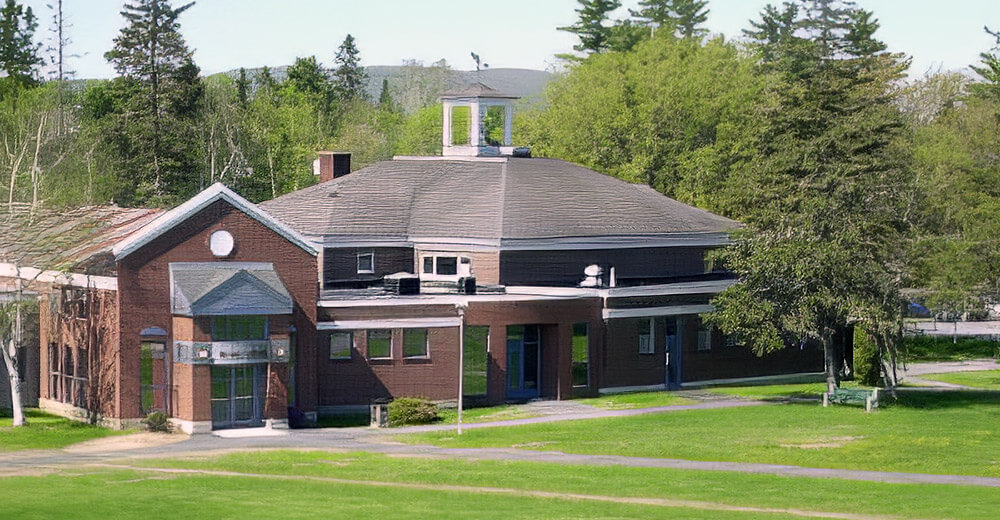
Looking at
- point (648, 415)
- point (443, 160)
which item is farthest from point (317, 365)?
point (443, 160)

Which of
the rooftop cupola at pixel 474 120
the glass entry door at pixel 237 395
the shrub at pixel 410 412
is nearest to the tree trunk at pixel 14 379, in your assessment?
the glass entry door at pixel 237 395

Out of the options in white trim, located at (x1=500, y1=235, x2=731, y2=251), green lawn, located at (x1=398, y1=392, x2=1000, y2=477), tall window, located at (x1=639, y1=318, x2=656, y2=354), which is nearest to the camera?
green lawn, located at (x1=398, y1=392, x2=1000, y2=477)

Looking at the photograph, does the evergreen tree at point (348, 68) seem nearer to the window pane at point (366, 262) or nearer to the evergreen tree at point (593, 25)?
the evergreen tree at point (593, 25)

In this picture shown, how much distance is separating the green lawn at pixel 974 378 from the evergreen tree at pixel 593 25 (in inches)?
3244

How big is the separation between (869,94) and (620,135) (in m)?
15.5

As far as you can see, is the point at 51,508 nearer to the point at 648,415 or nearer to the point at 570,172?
the point at 648,415

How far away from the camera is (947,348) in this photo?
9681 centimetres

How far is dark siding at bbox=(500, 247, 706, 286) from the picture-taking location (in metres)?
73.2

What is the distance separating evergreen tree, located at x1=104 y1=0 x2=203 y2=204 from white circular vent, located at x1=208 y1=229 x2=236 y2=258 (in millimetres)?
57634

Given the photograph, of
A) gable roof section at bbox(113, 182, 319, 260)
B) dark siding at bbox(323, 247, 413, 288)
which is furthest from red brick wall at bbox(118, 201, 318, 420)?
dark siding at bbox(323, 247, 413, 288)

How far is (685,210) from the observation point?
84.0 meters

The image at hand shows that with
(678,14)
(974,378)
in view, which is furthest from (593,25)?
(974,378)

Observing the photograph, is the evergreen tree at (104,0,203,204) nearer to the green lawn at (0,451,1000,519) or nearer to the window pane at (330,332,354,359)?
the window pane at (330,332,354,359)

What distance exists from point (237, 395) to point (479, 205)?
63.6ft
